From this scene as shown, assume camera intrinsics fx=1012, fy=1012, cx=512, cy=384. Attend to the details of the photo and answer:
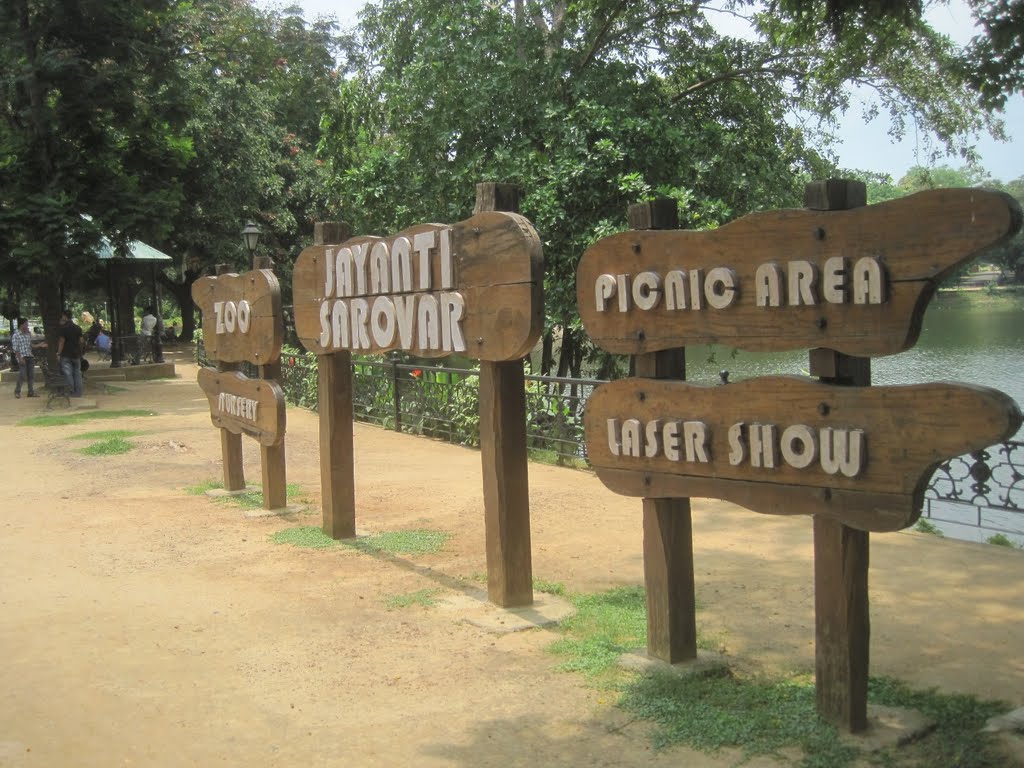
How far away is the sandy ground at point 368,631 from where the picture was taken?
4309 mm

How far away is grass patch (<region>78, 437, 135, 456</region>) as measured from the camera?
13391 mm

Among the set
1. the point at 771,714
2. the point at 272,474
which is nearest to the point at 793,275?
the point at 771,714

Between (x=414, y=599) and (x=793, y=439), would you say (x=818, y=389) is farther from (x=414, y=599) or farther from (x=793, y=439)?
(x=414, y=599)

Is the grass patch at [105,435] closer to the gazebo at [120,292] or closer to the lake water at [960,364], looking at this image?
the lake water at [960,364]

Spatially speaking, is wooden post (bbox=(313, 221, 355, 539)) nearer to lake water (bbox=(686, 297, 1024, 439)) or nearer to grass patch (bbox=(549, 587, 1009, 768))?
grass patch (bbox=(549, 587, 1009, 768))

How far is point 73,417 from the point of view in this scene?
17.6 meters

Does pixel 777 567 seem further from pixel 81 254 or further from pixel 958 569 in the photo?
pixel 81 254

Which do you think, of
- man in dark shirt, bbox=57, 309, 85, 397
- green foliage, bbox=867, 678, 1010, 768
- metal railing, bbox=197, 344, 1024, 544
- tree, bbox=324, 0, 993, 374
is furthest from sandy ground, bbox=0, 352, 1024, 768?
man in dark shirt, bbox=57, 309, 85, 397

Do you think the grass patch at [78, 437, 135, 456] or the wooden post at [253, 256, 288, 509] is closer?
the wooden post at [253, 256, 288, 509]

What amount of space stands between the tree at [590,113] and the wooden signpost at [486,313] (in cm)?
581

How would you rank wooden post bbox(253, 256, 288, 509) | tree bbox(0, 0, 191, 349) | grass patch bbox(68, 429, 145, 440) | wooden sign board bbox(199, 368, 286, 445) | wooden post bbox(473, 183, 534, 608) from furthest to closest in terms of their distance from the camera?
tree bbox(0, 0, 191, 349), grass patch bbox(68, 429, 145, 440), wooden post bbox(253, 256, 288, 509), wooden sign board bbox(199, 368, 286, 445), wooden post bbox(473, 183, 534, 608)

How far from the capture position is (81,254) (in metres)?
18.8

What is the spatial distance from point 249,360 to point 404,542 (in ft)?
8.49

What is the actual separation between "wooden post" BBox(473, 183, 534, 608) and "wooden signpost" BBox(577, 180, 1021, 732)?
48.9 inches
